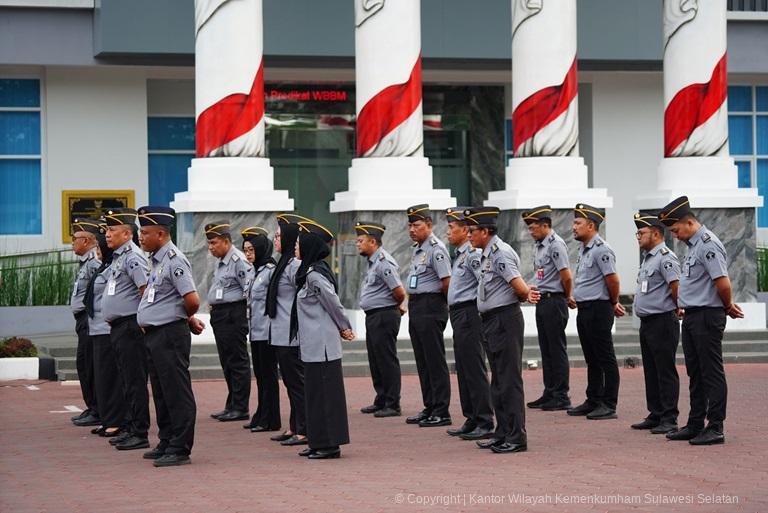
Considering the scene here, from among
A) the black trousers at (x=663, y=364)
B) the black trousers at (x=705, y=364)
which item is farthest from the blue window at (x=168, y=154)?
the black trousers at (x=705, y=364)

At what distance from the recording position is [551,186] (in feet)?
66.2

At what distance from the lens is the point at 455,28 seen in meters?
24.8

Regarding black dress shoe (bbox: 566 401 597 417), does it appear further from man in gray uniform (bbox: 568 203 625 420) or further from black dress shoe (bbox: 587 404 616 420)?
black dress shoe (bbox: 587 404 616 420)

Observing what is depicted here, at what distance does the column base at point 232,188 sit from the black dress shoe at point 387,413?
526cm

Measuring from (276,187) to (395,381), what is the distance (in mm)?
11858

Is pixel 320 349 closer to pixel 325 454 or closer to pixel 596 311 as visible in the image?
pixel 325 454

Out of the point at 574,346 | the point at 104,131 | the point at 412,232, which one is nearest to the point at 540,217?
the point at 412,232

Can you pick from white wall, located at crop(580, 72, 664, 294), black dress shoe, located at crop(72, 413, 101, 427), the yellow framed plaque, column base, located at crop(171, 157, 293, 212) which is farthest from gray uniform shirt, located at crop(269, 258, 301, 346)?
white wall, located at crop(580, 72, 664, 294)

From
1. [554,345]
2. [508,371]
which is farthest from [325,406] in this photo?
[554,345]

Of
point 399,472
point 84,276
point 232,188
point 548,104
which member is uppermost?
point 548,104

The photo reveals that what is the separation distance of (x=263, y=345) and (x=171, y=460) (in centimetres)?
259

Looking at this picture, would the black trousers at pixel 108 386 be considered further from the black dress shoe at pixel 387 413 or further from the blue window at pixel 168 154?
the blue window at pixel 168 154

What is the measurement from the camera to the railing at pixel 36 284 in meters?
22.1

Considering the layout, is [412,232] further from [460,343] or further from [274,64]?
[274,64]
